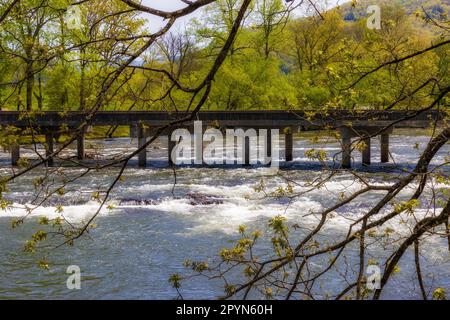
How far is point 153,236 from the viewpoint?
13.7 m

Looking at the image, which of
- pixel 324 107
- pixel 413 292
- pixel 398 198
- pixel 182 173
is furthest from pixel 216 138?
pixel 324 107

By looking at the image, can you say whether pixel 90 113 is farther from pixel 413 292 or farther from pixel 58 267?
pixel 58 267

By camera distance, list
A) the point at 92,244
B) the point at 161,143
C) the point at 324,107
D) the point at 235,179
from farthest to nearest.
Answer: the point at 161,143
the point at 235,179
the point at 92,244
the point at 324,107

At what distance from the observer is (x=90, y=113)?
3.51 m

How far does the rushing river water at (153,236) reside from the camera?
1024cm

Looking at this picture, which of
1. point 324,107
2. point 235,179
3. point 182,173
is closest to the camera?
point 324,107

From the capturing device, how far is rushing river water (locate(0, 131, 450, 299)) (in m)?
10.2

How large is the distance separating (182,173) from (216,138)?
18.5 meters

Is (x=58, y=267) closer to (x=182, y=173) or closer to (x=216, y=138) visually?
(x=182, y=173)
